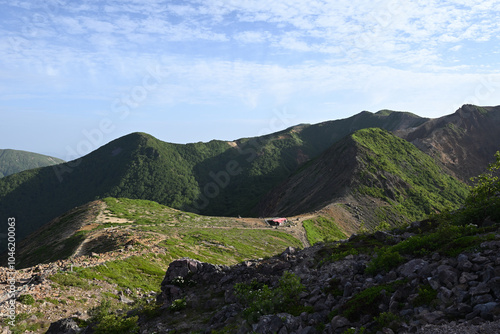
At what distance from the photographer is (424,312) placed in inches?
384

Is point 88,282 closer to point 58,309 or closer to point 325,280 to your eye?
point 58,309

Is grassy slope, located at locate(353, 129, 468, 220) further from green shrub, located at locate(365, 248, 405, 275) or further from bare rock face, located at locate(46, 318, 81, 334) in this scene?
bare rock face, located at locate(46, 318, 81, 334)

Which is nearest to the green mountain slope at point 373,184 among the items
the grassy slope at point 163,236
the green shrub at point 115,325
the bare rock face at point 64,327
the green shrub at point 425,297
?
the grassy slope at point 163,236

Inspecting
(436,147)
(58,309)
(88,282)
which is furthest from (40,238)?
(436,147)

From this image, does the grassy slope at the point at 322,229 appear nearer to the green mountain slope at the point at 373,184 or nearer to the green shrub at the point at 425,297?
the green mountain slope at the point at 373,184

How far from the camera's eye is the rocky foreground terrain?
9711mm

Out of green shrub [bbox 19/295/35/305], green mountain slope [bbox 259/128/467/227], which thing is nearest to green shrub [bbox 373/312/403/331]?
green shrub [bbox 19/295/35/305]

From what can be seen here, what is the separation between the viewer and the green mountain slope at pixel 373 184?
8556cm

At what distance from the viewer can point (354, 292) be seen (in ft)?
42.9

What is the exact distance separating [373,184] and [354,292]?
84783 millimetres

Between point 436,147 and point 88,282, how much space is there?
14541 centimetres

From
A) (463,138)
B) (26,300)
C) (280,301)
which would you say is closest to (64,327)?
(26,300)

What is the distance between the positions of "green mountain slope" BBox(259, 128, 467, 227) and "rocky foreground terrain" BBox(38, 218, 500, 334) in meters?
63.3

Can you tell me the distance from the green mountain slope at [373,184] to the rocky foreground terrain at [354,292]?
208 ft
